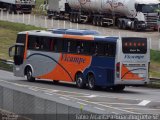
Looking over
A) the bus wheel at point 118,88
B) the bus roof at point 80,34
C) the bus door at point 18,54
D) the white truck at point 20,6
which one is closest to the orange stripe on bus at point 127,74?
the bus wheel at point 118,88

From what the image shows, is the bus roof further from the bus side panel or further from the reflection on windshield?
the reflection on windshield

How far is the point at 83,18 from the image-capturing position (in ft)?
245

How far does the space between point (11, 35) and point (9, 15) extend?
692 inches

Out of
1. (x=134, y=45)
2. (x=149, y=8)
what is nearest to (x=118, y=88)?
(x=134, y=45)

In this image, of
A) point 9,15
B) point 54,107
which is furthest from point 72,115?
point 9,15

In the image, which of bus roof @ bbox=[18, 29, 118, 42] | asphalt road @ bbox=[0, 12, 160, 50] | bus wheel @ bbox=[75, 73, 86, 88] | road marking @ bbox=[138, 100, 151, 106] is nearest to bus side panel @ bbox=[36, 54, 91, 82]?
bus wheel @ bbox=[75, 73, 86, 88]

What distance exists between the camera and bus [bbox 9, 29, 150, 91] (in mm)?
33656

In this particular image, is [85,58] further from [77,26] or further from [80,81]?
[77,26]

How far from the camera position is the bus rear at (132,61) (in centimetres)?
3350

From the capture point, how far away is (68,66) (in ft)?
120

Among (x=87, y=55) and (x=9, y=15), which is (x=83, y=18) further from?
(x=87, y=55)

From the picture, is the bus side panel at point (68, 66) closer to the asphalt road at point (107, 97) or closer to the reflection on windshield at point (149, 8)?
the asphalt road at point (107, 97)

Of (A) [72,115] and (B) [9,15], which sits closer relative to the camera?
(A) [72,115]

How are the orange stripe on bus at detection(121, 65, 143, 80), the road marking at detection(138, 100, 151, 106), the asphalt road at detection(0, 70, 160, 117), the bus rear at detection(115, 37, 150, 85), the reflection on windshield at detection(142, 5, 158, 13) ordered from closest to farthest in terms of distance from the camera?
the asphalt road at detection(0, 70, 160, 117), the road marking at detection(138, 100, 151, 106), the bus rear at detection(115, 37, 150, 85), the orange stripe on bus at detection(121, 65, 143, 80), the reflection on windshield at detection(142, 5, 158, 13)
